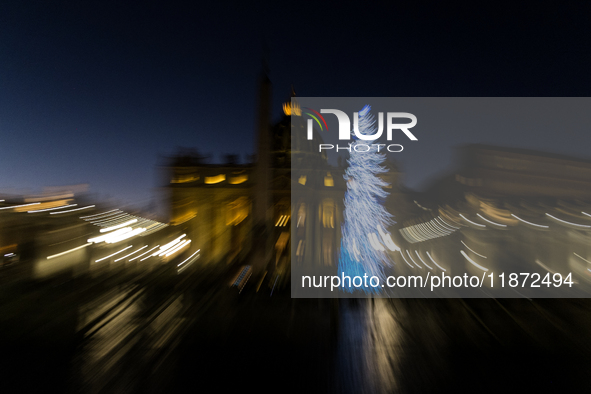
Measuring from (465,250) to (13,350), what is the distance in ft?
35.4

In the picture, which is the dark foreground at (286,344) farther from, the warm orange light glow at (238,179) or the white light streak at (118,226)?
the warm orange light glow at (238,179)

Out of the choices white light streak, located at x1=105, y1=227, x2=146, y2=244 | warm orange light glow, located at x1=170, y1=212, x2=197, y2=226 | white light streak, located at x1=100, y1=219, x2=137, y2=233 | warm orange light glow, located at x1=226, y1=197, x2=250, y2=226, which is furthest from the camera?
warm orange light glow, located at x1=170, y1=212, x2=197, y2=226

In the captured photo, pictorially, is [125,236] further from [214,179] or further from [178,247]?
[214,179]

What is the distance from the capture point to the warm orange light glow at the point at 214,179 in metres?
18.0

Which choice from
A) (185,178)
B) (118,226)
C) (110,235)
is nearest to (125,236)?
(110,235)

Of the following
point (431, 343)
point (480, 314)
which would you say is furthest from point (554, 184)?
point (431, 343)

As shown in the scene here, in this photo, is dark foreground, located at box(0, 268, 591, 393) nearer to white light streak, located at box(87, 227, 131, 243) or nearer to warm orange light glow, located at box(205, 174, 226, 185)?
white light streak, located at box(87, 227, 131, 243)

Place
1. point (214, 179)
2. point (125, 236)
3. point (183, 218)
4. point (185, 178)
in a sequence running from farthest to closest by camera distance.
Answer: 1. point (214, 179)
2. point (185, 178)
3. point (183, 218)
4. point (125, 236)

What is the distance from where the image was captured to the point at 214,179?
18.2 metres

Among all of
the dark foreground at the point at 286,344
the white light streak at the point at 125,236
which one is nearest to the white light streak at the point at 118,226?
the white light streak at the point at 125,236

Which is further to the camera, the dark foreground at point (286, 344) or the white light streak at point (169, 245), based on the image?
the white light streak at point (169, 245)

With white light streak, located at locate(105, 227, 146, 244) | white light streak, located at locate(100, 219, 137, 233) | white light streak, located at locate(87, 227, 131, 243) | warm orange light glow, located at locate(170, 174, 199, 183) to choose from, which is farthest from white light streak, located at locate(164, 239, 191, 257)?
warm orange light glow, located at locate(170, 174, 199, 183)

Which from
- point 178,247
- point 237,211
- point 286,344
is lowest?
point 178,247

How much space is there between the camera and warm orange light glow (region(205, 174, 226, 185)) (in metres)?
18.0
